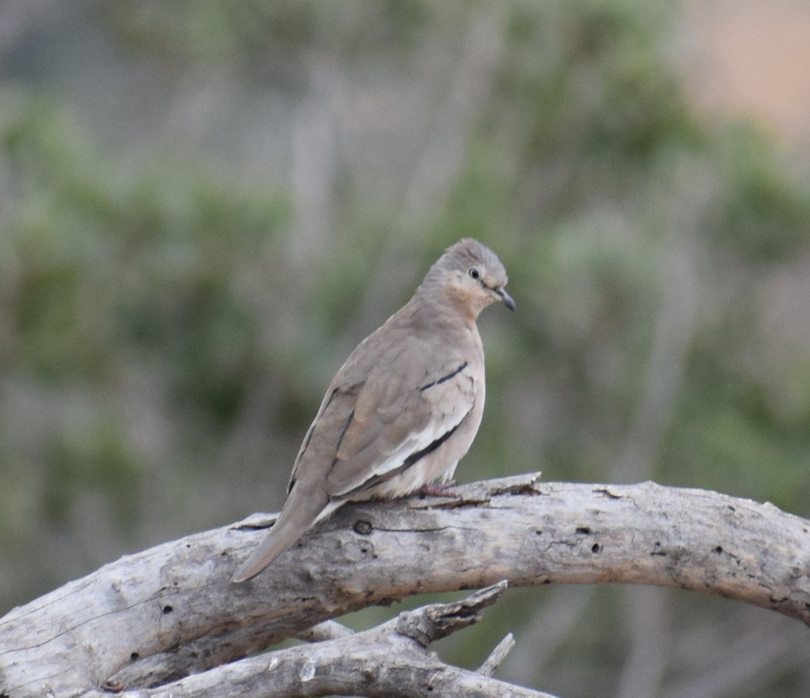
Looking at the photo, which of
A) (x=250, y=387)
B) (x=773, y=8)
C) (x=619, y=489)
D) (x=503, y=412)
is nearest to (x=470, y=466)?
(x=503, y=412)

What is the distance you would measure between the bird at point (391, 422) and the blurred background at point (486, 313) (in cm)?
371

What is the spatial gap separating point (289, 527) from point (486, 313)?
6.27 metres

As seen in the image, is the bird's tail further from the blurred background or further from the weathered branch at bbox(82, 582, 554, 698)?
the blurred background

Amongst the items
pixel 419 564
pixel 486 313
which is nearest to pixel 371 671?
pixel 419 564

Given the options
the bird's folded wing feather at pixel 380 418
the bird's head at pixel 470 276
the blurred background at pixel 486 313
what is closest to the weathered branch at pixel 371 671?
the bird's folded wing feather at pixel 380 418

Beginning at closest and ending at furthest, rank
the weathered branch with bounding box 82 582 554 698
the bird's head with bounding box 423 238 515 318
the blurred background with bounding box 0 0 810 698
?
the weathered branch with bounding box 82 582 554 698 < the bird's head with bounding box 423 238 515 318 < the blurred background with bounding box 0 0 810 698

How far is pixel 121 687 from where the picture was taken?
453 centimetres

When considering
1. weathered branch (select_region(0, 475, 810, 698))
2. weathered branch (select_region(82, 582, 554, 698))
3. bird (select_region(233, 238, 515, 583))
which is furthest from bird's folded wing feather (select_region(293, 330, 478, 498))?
weathered branch (select_region(82, 582, 554, 698))

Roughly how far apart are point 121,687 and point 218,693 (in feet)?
1.89

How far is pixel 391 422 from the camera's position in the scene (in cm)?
499

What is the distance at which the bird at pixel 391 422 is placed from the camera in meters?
4.67

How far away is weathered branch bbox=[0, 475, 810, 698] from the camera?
182 inches

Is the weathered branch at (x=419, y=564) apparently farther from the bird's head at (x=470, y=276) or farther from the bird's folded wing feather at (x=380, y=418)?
the bird's head at (x=470, y=276)

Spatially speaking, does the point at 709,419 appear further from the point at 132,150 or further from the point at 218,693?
the point at 218,693
